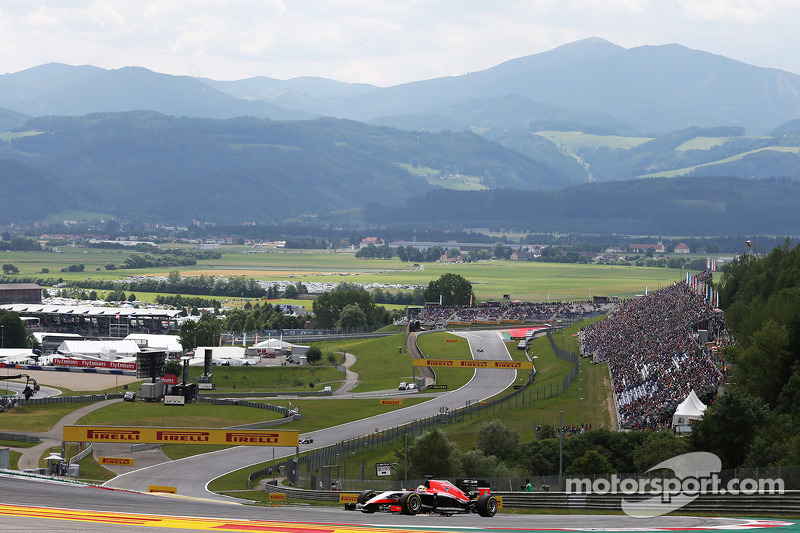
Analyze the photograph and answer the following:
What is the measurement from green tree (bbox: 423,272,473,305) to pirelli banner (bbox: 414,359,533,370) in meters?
60.9

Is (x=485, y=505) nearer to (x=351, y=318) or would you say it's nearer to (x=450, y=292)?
(x=351, y=318)

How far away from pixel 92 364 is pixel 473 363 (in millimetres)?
43409

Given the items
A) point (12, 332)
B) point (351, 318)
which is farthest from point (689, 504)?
point (12, 332)

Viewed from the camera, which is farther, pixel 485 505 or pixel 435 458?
pixel 435 458

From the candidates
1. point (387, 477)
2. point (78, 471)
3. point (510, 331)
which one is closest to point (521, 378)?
point (510, 331)

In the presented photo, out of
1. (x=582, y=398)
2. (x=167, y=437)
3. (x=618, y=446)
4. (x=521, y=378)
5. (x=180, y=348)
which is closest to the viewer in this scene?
(x=618, y=446)

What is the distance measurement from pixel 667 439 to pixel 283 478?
21087 mm

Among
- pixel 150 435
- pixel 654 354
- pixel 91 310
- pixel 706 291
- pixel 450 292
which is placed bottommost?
pixel 150 435

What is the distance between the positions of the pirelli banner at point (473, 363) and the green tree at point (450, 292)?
2399 inches

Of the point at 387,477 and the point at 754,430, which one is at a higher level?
the point at 754,430

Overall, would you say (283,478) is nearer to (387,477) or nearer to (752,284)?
(387,477)

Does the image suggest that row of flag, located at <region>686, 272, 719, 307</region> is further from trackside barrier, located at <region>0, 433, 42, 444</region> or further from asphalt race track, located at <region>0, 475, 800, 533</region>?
asphalt race track, located at <region>0, 475, 800, 533</region>

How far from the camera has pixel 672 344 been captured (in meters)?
77.3

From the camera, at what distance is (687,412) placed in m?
55.9
